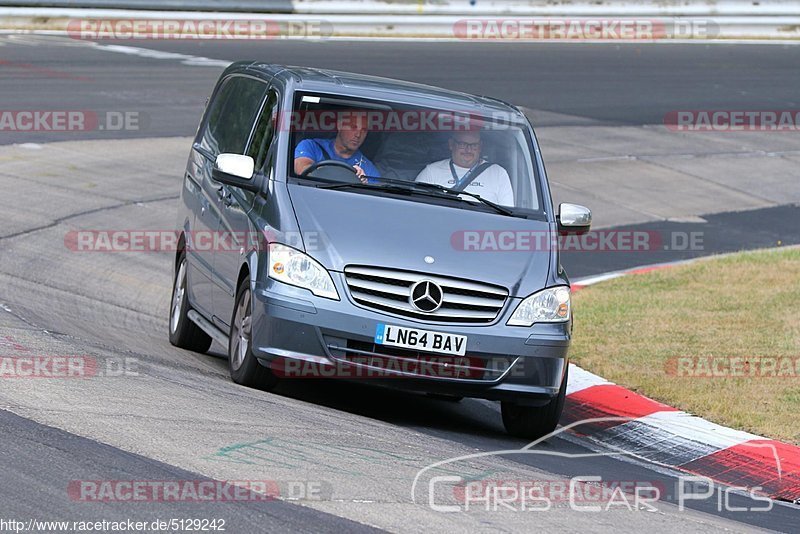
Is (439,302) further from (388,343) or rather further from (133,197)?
(133,197)

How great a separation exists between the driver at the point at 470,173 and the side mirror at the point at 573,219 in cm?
33

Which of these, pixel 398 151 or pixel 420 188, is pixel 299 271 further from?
pixel 398 151

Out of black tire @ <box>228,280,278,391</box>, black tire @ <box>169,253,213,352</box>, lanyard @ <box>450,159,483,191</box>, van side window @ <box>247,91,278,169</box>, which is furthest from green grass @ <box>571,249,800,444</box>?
van side window @ <box>247,91,278,169</box>

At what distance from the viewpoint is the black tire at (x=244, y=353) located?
26.0ft

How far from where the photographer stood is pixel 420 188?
8.47 metres

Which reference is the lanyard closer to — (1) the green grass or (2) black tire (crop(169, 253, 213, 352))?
A: (1) the green grass

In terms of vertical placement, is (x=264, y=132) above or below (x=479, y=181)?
above

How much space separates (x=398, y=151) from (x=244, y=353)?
→ 1.62 m

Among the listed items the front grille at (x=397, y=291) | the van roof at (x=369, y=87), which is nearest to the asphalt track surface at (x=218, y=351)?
the front grille at (x=397, y=291)

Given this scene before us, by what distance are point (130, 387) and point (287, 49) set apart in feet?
63.4

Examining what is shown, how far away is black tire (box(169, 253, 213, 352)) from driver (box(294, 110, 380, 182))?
1721 millimetres

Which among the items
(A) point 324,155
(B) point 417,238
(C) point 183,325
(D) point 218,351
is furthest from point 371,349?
(D) point 218,351

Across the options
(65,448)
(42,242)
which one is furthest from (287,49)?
(65,448)

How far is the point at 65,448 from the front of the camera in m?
5.92
